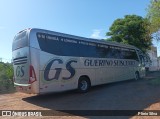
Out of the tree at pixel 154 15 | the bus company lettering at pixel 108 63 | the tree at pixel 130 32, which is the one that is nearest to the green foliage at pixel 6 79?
the bus company lettering at pixel 108 63

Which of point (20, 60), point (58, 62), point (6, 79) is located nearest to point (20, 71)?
point (20, 60)

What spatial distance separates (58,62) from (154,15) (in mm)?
9426

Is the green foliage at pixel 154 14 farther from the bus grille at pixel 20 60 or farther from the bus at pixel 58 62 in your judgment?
the bus grille at pixel 20 60

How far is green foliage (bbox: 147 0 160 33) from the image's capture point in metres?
16.8

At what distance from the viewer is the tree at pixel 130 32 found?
3144cm

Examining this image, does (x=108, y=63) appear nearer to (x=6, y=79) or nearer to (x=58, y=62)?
(x=58, y=62)

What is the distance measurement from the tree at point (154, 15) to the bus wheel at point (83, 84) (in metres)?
7.26

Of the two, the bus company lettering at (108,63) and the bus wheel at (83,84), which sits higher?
the bus company lettering at (108,63)

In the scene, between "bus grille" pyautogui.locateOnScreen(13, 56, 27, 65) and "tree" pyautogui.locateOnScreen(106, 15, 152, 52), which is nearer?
"bus grille" pyautogui.locateOnScreen(13, 56, 27, 65)

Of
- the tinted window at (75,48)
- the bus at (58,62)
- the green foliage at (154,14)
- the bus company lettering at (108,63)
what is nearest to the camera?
the bus at (58,62)

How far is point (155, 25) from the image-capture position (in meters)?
17.5

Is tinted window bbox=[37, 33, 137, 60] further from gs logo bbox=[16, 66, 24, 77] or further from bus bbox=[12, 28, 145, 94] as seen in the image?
gs logo bbox=[16, 66, 24, 77]

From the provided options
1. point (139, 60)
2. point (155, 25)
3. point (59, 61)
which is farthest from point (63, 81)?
point (139, 60)

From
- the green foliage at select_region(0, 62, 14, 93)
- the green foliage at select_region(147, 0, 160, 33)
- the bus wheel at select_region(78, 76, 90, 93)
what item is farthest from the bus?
the green foliage at select_region(0, 62, 14, 93)
